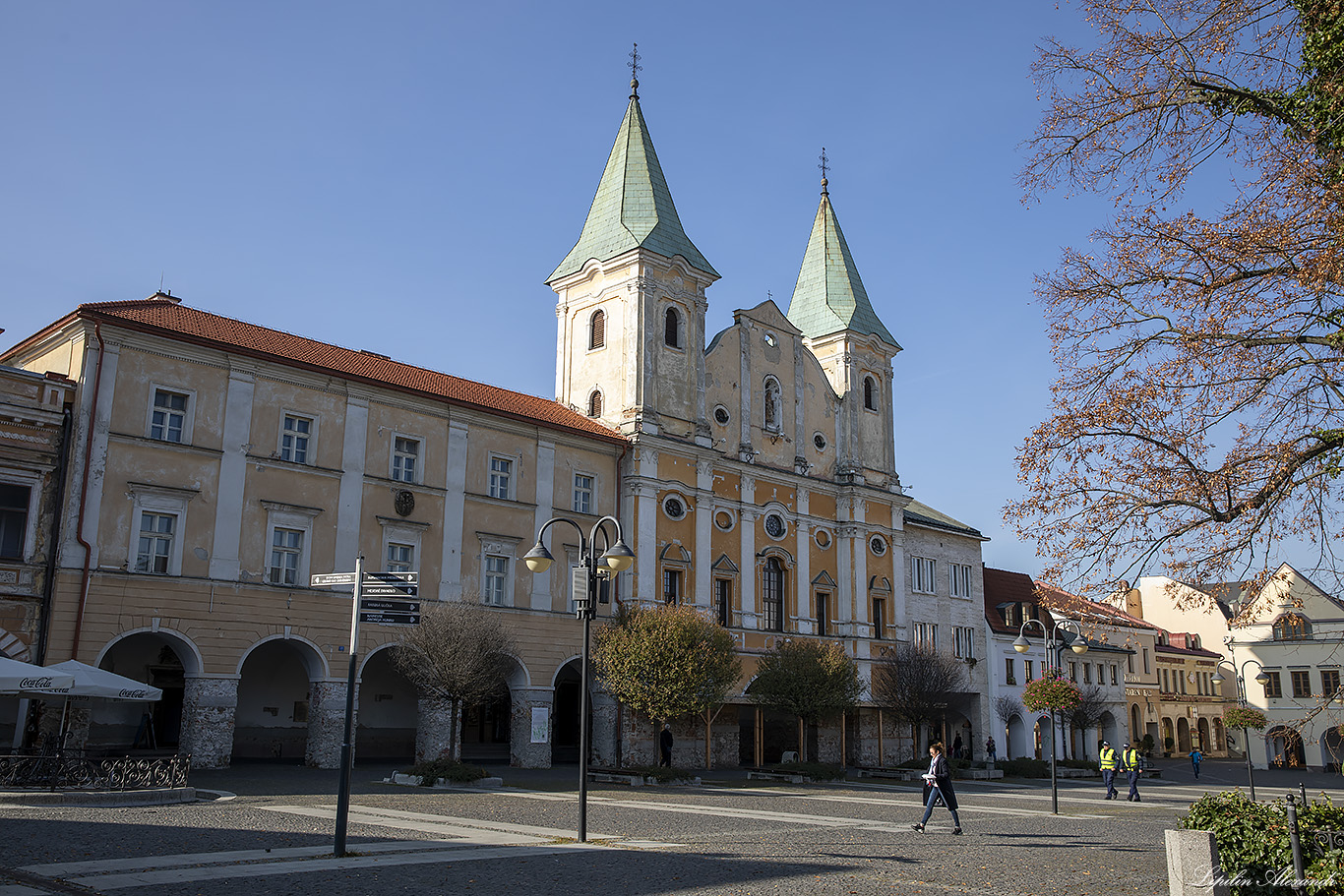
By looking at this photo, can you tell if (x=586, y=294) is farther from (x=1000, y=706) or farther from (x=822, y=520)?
(x=1000, y=706)

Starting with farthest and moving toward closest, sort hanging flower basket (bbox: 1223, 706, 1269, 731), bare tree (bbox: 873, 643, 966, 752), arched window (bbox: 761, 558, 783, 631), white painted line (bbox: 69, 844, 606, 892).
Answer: arched window (bbox: 761, 558, 783, 631) → bare tree (bbox: 873, 643, 966, 752) → hanging flower basket (bbox: 1223, 706, 1269, 731) → white painted line (bbox: 69, 844, 606, 892)

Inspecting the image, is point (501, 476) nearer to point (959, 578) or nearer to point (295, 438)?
point (295, 438)

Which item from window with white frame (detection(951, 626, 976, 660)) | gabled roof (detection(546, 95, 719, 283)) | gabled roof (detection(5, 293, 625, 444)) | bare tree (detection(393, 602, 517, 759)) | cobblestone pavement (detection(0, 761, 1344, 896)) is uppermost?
gabled roof (detection(546, 95, 719, 283))

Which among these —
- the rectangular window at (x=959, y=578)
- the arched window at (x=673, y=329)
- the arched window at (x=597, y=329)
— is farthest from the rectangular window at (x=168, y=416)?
the rectangular window at (x=959, y=578)

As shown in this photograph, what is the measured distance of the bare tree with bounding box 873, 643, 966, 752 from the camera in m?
46.4

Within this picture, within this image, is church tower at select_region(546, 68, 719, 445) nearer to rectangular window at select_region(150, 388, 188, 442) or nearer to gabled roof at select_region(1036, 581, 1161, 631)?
rectangular window at select_region(150, 388, 188, 442)

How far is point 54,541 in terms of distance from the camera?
90.6 ft

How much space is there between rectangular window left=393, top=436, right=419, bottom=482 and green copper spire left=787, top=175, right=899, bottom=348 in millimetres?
24658

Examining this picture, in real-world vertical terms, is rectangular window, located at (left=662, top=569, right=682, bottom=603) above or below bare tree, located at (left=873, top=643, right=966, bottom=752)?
above

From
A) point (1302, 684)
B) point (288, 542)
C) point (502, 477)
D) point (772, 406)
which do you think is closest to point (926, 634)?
point (772, 406)

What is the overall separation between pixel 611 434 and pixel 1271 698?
5283 centimetres

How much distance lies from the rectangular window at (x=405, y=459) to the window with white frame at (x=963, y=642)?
105 feet

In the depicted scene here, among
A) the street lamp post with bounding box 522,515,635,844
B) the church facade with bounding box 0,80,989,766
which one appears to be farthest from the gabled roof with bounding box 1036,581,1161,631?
the church facade with bounding box 0,80,989,766

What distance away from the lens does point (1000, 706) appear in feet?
183
